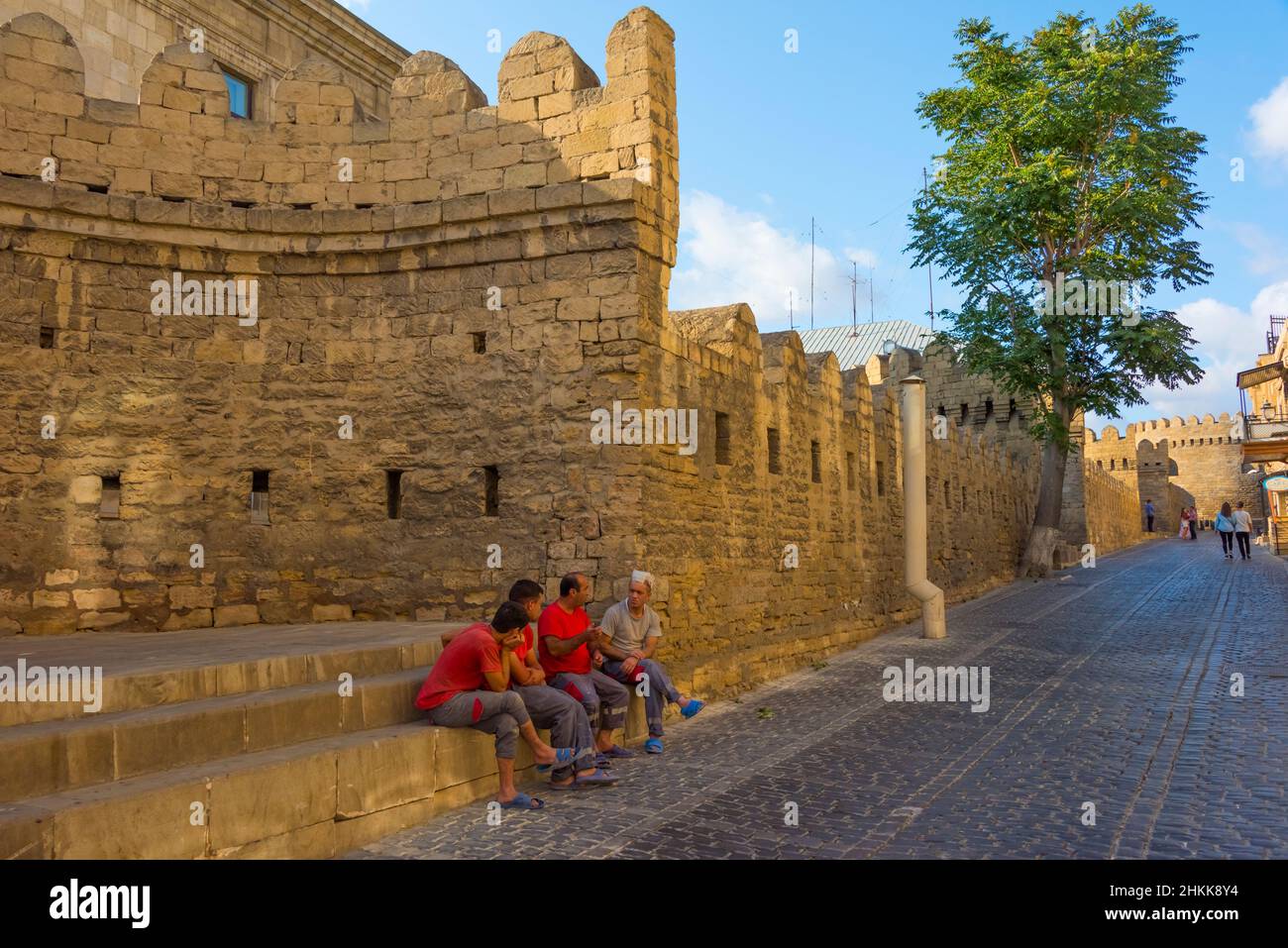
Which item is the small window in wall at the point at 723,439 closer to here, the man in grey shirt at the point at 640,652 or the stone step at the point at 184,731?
the man in grey shirt at the point at 640,652

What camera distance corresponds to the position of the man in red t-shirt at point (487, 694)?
6191mm

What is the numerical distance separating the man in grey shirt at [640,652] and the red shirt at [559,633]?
1.33 feet

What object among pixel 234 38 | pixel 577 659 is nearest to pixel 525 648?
pixel 577 659

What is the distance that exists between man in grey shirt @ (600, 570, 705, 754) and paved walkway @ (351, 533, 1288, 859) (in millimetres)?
312

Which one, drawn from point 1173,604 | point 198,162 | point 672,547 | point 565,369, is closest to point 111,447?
point 198,162

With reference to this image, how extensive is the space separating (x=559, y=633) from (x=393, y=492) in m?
3.26

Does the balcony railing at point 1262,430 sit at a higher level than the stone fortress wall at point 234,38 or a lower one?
lower

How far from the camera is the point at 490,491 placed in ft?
31.3

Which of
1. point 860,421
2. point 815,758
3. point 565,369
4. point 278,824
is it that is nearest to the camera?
point 278,824

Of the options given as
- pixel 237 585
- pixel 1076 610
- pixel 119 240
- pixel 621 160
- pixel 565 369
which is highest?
pixel 621 160

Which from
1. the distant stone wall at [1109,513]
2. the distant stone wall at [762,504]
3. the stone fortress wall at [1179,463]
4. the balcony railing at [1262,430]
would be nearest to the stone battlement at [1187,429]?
the stone fortress wall at [1179,463]

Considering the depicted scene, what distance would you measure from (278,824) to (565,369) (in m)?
5.05

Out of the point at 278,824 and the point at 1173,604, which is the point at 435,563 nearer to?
the point at 278,824

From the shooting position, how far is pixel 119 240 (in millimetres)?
9383
